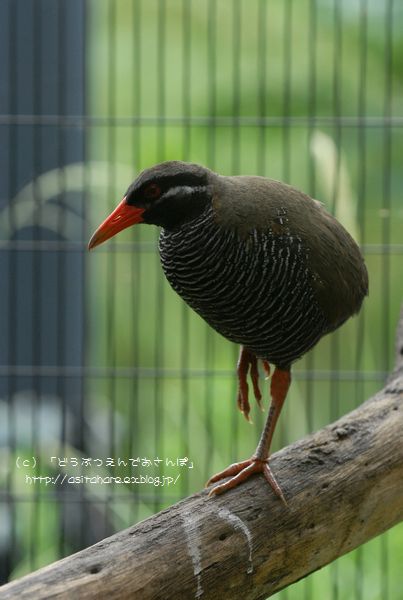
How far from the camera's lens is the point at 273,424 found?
3.22 meters

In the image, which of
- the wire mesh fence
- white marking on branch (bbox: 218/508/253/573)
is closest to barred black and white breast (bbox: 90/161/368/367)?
white marking on branch (bbox: 218/508/253/573)

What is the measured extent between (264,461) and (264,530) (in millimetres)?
291

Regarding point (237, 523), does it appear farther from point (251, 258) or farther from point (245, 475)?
point (251, 258)

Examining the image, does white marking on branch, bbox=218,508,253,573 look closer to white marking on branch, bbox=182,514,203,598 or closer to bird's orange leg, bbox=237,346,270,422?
white marking on branch, bbox=182,514,203,598

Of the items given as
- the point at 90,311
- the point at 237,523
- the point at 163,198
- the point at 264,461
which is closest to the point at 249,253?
the point at 163,198

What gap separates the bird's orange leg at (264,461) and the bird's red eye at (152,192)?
2.51 ft

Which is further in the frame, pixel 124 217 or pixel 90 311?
pixel 90 311

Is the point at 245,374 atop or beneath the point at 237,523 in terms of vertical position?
Answer: atop

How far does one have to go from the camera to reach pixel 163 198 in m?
2.79

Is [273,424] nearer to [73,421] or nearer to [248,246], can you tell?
[248,246]

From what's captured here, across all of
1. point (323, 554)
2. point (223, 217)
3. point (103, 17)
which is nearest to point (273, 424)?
point (323, 554)

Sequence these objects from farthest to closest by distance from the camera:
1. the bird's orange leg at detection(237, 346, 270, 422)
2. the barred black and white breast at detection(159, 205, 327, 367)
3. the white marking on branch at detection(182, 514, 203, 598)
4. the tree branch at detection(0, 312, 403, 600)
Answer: the bird's orange leg at detection(237, 346, 270, 422)
the barred black and white breast at detection(159, 205, 327, 367)
the white marking on branch at detection(182, 514, 203, 598)
the tree branch at detection(0, 312, 403, 600)

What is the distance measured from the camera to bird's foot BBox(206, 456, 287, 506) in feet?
9.58

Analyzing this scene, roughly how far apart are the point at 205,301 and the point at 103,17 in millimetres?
4346
